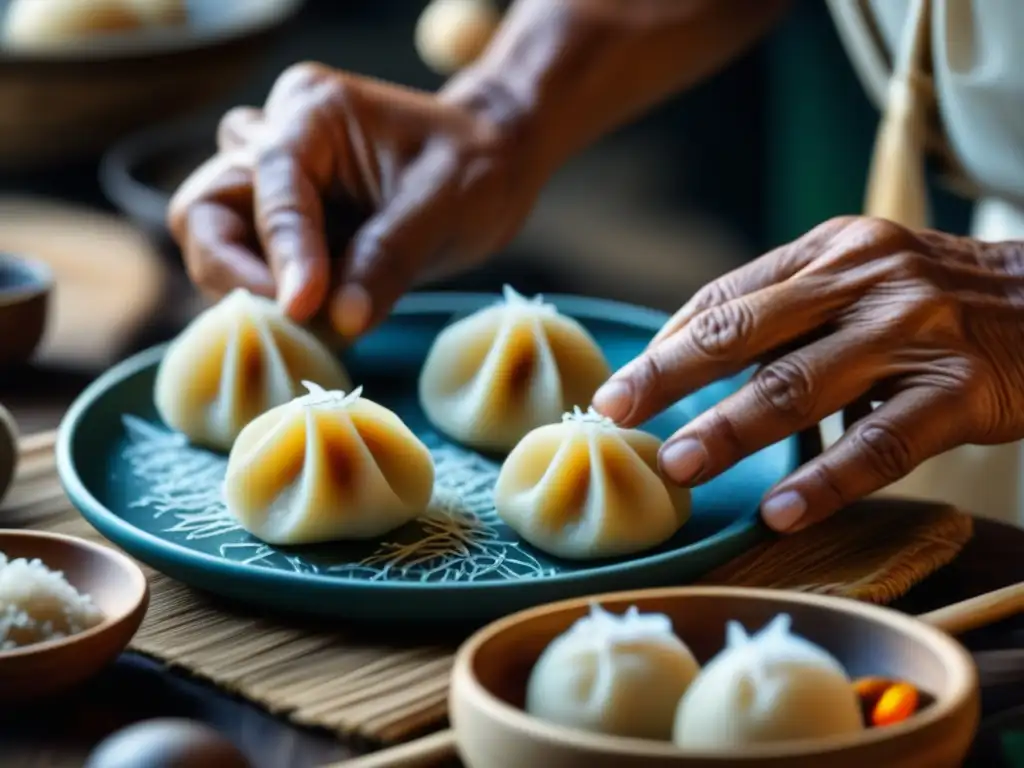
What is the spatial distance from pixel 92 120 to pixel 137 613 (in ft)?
3.87

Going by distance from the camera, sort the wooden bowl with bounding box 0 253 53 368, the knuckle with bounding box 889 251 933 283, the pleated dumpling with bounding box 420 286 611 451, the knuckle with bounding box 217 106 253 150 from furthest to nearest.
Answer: the knuckle with bounding box 217 106 253 150 → the wooden bowl with bounding box 0 253 53 368 → the pleated dumpling with bounding box 420 286 611 451 → the knuckle with bounding box 889 251 933 283

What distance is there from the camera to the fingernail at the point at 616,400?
1.15 meters

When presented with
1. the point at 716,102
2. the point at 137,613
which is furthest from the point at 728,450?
the point at 716,102

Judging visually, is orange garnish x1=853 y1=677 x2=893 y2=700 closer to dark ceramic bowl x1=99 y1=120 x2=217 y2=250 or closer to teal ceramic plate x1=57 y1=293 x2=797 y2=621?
teal ceramic plate x1=57 y1=293 x2=797 y2=621

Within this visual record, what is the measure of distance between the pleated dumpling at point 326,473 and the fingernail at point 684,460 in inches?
7.6

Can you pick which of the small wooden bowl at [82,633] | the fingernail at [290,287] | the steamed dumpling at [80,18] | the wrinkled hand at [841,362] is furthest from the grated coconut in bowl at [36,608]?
the steamed dumpling at [80,18]

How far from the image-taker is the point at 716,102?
12.4 ft

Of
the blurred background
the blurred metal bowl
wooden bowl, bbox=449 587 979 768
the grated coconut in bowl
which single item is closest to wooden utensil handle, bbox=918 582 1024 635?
wooden bowl, bbox=449 587 979 768

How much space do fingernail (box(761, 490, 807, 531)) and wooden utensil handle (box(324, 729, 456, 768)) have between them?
395 mm

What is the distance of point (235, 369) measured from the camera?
1.37 m

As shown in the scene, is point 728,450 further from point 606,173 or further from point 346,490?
point 606,173

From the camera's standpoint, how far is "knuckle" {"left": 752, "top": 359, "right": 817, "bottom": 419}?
113 centimetres

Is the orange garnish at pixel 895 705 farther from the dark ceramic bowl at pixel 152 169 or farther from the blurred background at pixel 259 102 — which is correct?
the dark ceramic bowl at pixel 152 169

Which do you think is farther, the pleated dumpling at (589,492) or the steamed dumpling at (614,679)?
the pleated dumpling at (589,492)
